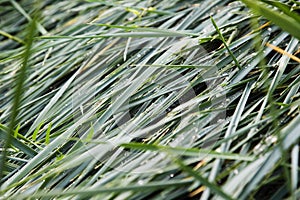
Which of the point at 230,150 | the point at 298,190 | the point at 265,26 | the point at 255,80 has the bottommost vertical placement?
the point at 298,190

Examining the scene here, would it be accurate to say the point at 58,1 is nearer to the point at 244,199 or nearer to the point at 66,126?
the point at 66,126

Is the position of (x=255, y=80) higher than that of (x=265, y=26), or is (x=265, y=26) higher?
(x=265, y=26)

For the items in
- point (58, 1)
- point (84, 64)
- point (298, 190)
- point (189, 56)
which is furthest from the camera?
point (58, 1)


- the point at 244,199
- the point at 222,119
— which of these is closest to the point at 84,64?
the point at 222,119

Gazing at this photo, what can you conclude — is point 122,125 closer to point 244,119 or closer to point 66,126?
point 66,126

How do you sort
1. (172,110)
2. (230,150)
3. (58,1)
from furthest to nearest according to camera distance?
(58,1) → (172,110) → (230,150)

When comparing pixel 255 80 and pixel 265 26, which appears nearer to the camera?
pixel 255 80
